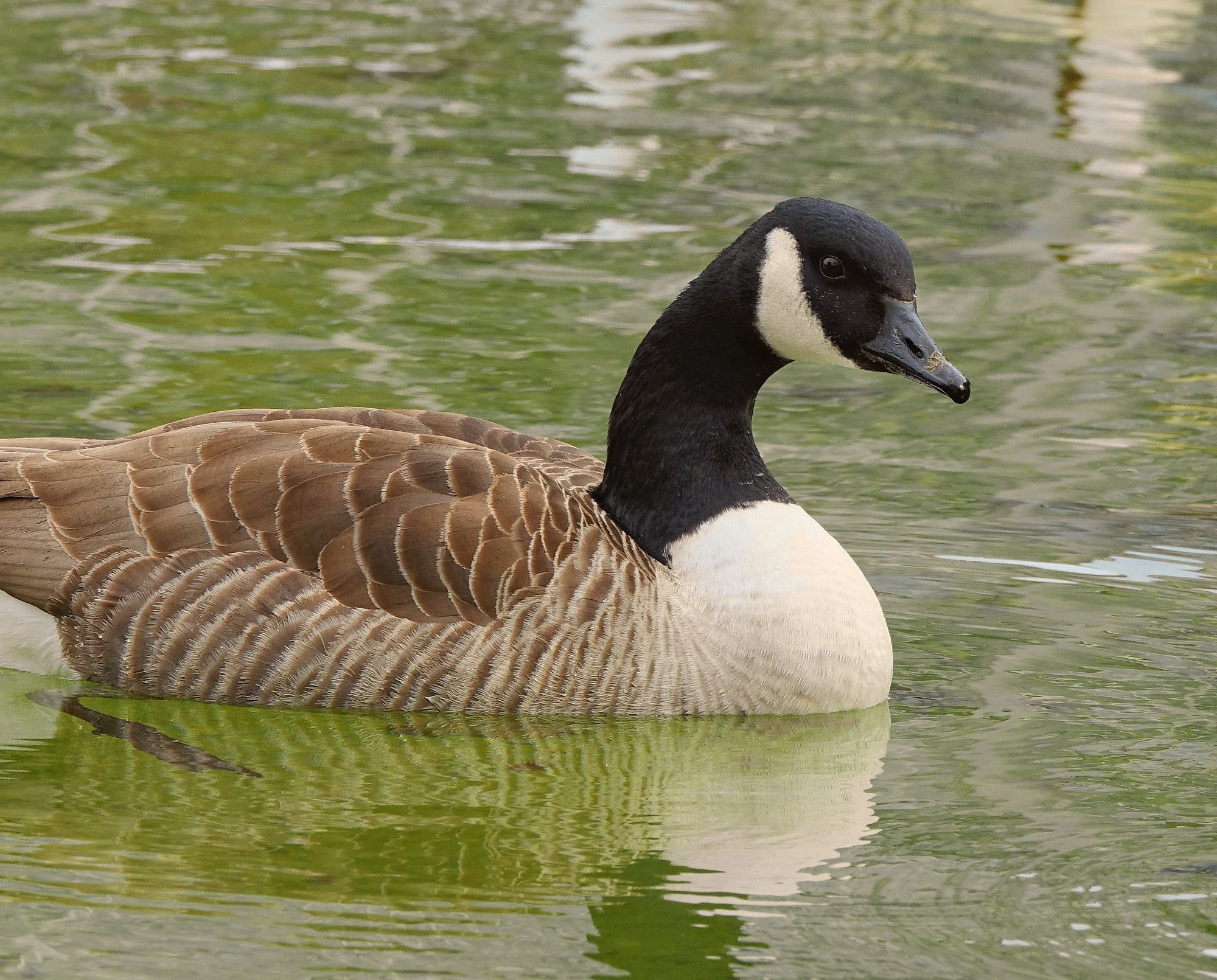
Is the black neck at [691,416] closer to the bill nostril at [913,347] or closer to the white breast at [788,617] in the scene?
the white breast at [788,617]

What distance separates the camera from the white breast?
862cm

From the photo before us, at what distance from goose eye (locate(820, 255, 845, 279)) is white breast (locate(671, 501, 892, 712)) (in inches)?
43.3

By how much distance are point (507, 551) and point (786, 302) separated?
159 cm

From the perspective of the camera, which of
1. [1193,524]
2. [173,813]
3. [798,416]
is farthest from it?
[798,416]

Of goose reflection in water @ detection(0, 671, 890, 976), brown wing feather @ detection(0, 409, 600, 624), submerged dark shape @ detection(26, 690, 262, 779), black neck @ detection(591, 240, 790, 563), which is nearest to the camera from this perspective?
goose reflection in water @ detection(0, 671, 890, 976)

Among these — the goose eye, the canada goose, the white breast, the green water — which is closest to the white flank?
the canada goose

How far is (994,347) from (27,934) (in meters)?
9.03

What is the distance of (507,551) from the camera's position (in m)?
8.39

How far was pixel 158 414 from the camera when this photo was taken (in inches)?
463

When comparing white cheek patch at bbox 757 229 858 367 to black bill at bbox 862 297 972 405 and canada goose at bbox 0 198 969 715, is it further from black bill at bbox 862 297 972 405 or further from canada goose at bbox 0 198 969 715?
black bill at bbox 862 297 972 405

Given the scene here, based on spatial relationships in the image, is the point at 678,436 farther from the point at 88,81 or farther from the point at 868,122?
the point at 88,81

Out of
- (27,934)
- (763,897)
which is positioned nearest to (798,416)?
(763,897)

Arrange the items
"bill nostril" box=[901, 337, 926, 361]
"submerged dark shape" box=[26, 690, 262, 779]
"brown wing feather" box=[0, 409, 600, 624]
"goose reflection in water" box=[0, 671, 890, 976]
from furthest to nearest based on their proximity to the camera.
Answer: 1. "bill nostril" box=[901, 337, 926, 361]
2. "brown wing feather" box=[0, 409, 600, 624]
3. "submerged dark shape" box=[26, 690, 262, 779]
4. "goose reflection in water" box=[0, 671, 890, 976]

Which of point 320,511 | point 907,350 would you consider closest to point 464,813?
point 320,511
